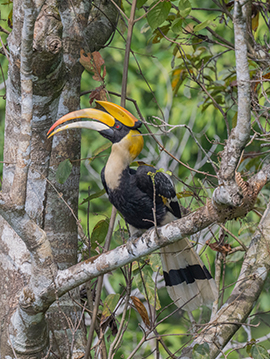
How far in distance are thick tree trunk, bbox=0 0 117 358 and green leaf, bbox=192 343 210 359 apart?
0.46 m

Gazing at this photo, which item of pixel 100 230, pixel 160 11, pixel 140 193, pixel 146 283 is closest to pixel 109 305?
pixel 146 283

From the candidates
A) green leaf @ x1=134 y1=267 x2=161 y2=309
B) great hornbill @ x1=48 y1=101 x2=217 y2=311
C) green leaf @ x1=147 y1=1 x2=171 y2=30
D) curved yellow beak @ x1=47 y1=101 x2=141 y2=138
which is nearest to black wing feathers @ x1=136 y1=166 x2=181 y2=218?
great hornbill @ x1=48 y1=101 x2=217 y2=311

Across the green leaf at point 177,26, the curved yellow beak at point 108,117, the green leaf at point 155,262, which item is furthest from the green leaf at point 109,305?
the green leaf at point 177,26

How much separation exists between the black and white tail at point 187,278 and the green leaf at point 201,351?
1.41 feet

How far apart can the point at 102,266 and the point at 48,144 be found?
618mm

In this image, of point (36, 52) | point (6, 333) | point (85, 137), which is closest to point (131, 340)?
point (85, 137)

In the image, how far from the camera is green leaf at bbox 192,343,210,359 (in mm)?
1522

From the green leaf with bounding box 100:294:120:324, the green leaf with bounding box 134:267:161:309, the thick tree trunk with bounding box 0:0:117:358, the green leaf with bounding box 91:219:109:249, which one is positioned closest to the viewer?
the thick tree trunk with bounding box 0:0:117:358

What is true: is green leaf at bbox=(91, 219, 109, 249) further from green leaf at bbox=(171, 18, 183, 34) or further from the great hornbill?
green leaf at bbox=(171, 18, 183, 34)

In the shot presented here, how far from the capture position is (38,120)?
170 centimetres

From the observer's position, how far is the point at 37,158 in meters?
1.70

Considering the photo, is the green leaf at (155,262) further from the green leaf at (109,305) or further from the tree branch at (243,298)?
the tree branch at (243,298)

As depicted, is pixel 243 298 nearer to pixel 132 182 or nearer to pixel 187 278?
pixel 187 278

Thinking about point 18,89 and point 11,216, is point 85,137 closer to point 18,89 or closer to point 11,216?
point 18,89
